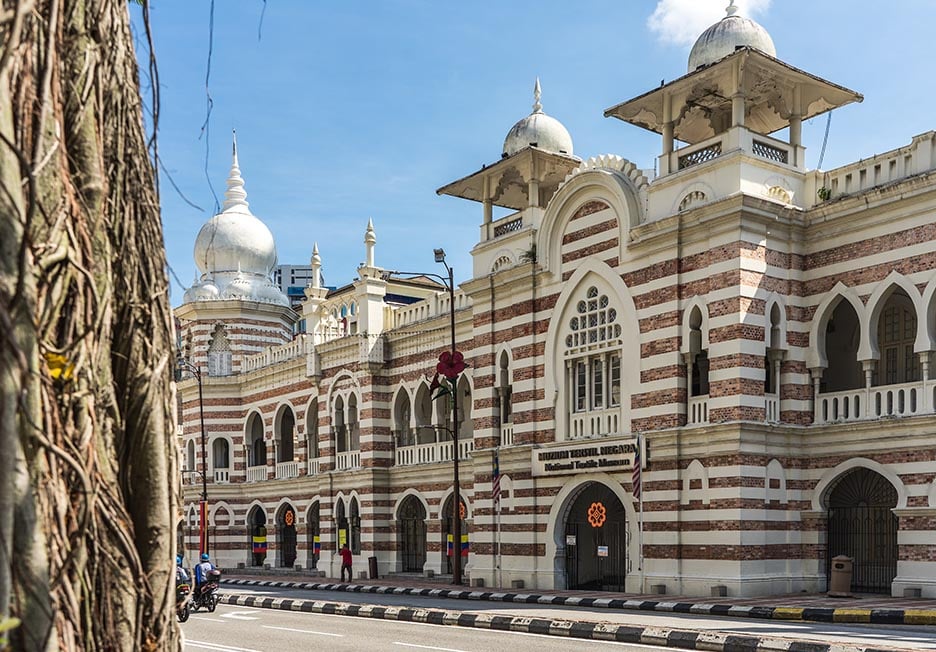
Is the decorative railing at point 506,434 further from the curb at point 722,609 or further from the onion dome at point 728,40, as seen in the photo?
the onion dome at point 728,40

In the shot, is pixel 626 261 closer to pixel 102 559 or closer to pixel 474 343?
pixel 474 343

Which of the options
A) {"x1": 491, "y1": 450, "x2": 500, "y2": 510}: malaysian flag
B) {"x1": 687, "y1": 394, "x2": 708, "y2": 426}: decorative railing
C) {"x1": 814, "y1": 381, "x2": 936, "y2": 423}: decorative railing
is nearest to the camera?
{"x1": 814, "y1": 381, "x2": 936, "y2": 423}: decorative railing

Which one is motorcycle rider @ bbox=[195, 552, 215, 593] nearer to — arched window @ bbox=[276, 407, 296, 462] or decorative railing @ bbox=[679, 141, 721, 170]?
decorative railing @ bbox=[679, 141, 721, 170]

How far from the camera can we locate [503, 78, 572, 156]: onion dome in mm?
30344

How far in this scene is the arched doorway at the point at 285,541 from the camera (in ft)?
137

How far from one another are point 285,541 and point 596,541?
60.0 feet

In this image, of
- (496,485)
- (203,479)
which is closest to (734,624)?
(496,485)

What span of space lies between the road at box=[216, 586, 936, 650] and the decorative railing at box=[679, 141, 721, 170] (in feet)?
32.9

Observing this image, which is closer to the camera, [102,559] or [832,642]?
[102,559]

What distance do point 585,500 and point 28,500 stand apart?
24.3m

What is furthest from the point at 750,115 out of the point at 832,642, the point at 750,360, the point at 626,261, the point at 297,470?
the point at 297,470

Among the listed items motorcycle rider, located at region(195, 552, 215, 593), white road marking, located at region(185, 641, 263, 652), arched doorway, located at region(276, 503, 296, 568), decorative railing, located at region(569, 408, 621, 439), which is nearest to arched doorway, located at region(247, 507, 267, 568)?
arched doorway, located at region(276, 503, 296, 568)

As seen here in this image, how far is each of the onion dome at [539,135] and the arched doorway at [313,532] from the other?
1596cm

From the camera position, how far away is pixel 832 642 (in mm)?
14203
